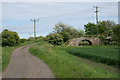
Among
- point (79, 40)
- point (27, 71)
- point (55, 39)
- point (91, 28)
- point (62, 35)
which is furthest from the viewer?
point (91, 28)

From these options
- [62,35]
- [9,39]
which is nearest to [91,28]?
[62,35]

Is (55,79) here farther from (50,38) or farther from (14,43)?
(50,38)

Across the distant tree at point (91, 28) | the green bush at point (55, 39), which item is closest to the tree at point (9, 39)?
the green bush at point (55, 39)

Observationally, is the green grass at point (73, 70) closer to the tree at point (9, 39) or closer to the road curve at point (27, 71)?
the road curve at point (27, 71)

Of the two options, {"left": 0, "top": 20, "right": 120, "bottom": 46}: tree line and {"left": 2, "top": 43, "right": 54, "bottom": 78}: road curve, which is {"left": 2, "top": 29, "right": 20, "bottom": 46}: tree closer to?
{"left": 0, "top": 20, "right": 120, "bottom": 46}: tree line

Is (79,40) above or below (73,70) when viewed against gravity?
above

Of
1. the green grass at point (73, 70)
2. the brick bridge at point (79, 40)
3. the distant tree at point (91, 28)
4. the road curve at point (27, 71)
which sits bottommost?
the road curve at point (27, 71)

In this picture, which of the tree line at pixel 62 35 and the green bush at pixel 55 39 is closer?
the tree line at pixel 62 35

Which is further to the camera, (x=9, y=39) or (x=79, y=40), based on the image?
(x=79, y=40)

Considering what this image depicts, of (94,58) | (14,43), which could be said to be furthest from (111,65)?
(14,43)

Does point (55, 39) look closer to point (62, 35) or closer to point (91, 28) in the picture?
point (62, 35)

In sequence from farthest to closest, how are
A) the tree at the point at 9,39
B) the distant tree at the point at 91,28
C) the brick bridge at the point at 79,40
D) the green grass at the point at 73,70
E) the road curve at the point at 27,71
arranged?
the distant tree at the point at 91,28
the brick bridge at the point at 79,40
the tree at the point at 9,39
the road curve at the point at 27,71
the green grass at the point at 73,70

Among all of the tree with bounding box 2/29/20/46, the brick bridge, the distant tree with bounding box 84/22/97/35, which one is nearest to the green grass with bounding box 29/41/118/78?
the tree with bounding box 2/29/20/46

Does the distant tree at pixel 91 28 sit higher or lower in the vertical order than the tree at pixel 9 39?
higher
